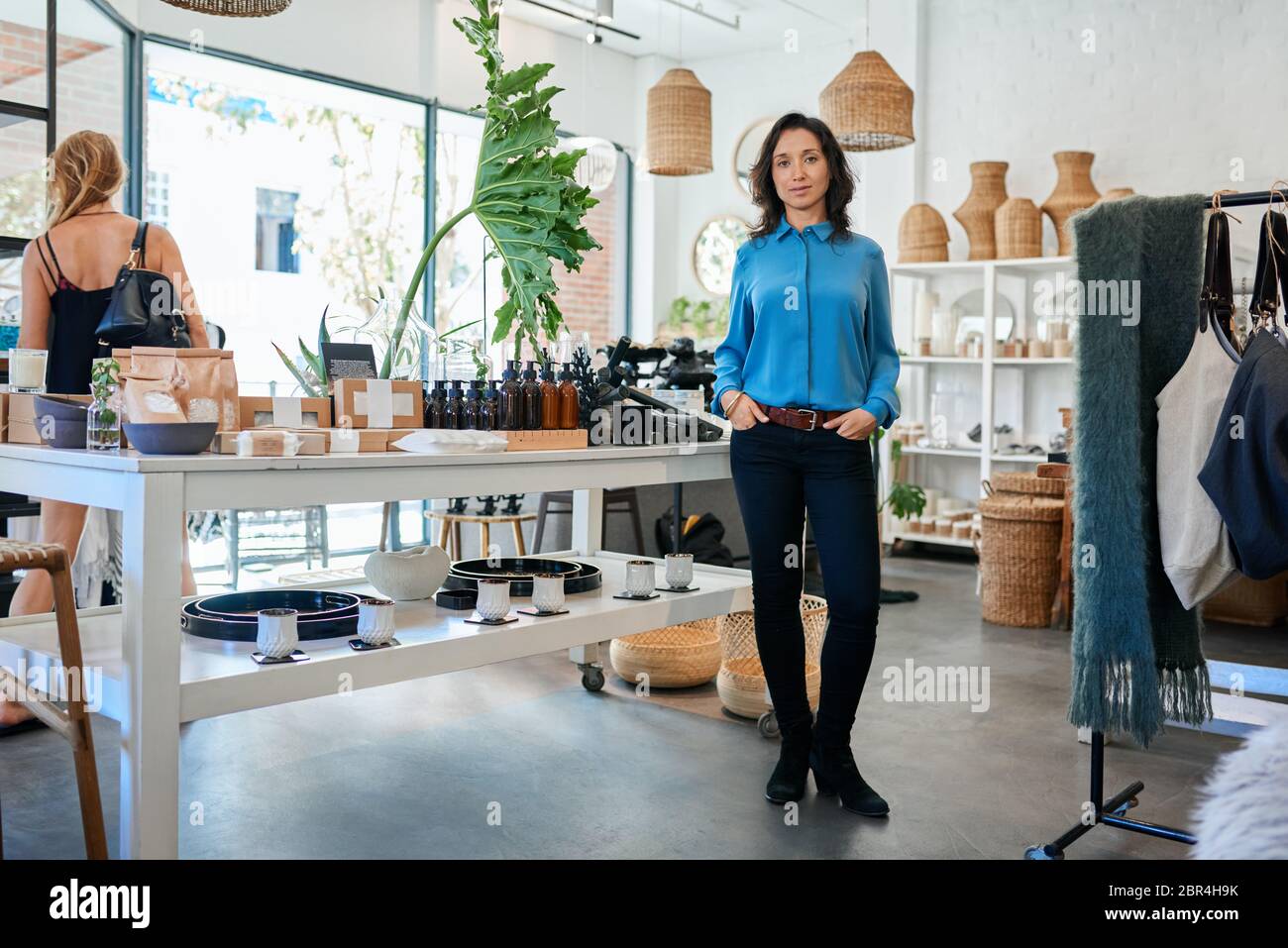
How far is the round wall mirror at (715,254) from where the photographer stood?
8.99 meters

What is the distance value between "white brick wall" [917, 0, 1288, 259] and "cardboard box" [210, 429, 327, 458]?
5.63 metres

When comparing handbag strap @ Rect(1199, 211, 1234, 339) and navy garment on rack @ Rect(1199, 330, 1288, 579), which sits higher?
handbag strap @ Rect(1199, 211, 1234, 339)

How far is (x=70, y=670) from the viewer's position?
207cm

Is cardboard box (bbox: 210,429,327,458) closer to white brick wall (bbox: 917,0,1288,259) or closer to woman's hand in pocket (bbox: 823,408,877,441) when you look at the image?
woman's hand in pocket (bbox: 823,408,877,441)

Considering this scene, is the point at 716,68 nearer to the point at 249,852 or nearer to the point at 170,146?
the point at 170,146

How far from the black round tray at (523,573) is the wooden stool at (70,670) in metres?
0.97

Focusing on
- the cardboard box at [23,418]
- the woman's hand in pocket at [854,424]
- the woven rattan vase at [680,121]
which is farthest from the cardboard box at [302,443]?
the woven rattan vase at [680,121]

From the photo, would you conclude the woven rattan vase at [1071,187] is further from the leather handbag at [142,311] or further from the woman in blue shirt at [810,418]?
the leather handbag at [142,311]

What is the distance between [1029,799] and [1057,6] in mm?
5754

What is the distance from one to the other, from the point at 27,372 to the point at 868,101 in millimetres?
4294

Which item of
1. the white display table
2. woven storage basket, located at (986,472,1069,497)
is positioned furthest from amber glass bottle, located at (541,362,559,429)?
woven storage basket, located at (986,472,1069,497)

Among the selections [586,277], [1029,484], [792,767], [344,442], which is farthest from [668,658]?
[586,277]

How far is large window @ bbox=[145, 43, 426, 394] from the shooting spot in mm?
7027

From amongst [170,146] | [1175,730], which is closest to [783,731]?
[1175,730]
